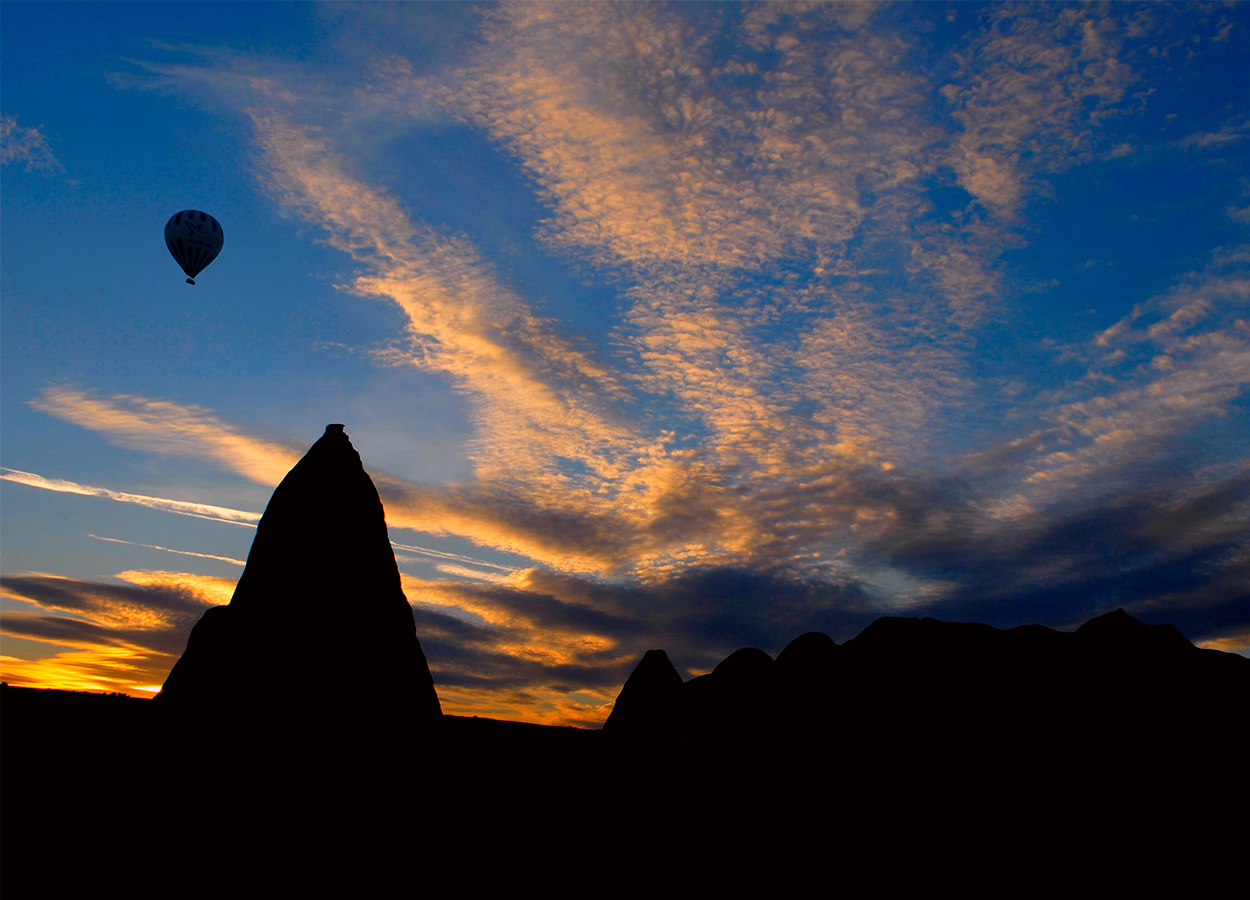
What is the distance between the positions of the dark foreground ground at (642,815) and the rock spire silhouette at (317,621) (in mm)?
829

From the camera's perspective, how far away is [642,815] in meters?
24.7

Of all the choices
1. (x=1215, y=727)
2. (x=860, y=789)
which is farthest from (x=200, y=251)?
(x=1215, y=727)

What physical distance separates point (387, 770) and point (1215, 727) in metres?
22.0

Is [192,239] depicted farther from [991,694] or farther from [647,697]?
[991,694]

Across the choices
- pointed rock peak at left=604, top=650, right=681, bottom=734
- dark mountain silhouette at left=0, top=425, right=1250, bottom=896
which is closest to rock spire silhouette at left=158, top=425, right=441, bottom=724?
dark mountain silhouette at left=0, top=425, right=1250, bottom=896

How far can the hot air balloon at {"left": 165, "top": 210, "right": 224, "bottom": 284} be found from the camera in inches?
1426

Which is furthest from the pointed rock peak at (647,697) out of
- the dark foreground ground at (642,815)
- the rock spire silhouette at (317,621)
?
the rock spire silhouette at (317,621)

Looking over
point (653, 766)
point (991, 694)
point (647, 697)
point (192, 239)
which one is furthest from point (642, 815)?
point (192, 239)

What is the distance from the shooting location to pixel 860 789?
1927 centimetres

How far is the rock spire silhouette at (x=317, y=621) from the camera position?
71.3ft

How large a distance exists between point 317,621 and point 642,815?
1252cm

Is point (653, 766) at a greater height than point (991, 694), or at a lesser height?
lesser

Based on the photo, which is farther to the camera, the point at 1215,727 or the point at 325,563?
the point at 325,563

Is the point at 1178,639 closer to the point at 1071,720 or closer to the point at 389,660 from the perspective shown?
the point at 1071,720
